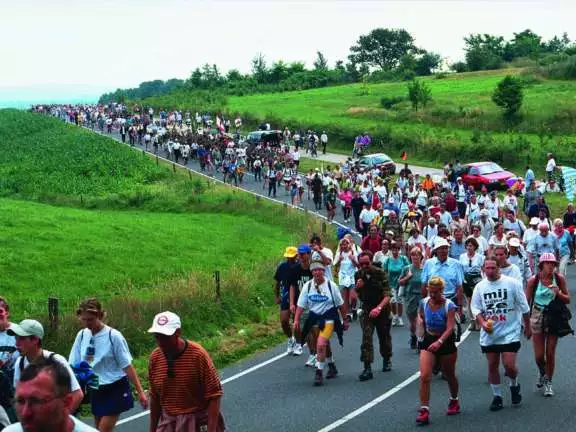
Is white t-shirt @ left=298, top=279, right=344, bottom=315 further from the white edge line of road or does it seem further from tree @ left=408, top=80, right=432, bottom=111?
tree @ left=408, top=80, right=432, bottom=111

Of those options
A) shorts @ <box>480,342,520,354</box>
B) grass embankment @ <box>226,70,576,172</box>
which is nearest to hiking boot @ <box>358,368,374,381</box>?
shorts @ <box>480,342,520,354</box>

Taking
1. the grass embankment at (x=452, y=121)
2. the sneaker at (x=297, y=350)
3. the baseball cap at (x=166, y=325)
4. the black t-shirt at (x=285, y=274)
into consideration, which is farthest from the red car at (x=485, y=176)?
the baseball cap at (x=166, y=325)

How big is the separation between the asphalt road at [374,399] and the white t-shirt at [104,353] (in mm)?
2604

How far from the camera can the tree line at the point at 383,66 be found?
108 metres

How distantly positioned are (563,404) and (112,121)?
72603 mm

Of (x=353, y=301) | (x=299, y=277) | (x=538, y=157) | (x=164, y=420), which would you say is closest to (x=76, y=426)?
(x=164, y=420)

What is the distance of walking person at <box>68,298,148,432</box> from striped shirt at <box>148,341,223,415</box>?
151cm

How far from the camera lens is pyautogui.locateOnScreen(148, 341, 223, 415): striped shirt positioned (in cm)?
737

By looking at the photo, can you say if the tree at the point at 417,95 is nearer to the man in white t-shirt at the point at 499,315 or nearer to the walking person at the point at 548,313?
the walking person at the point at 548,313

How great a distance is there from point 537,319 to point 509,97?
49.6 metres

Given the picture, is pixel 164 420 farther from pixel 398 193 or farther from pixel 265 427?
pixel 398 193

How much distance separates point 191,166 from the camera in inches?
2203

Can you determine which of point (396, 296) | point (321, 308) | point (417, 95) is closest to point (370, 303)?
point (321, 308)

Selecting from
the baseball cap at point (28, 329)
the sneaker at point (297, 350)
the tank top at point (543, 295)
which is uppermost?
the baseball cap at point (28, 329)
